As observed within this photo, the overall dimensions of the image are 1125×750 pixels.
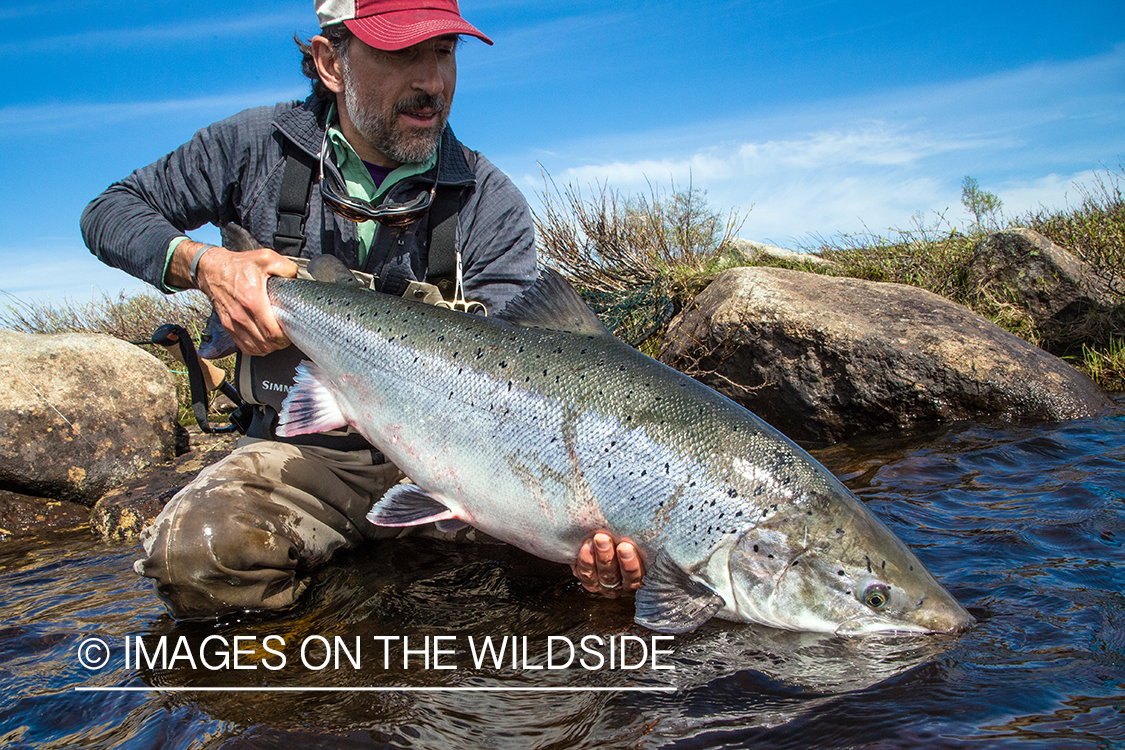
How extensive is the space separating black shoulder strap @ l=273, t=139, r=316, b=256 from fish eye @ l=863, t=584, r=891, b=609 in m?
3.13

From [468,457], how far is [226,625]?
136cm

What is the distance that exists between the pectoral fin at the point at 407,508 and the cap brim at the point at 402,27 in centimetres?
220

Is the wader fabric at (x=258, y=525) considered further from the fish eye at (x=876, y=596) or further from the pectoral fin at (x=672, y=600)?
the fish eye at (x=876, y=596)

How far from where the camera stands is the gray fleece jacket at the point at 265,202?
3818 millimetres

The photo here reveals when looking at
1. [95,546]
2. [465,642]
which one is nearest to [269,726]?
[465,642]

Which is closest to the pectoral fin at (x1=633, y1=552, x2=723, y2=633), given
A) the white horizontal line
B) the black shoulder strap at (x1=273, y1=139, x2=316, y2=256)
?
the white horizontal line

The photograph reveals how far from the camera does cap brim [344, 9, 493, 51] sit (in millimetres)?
3580

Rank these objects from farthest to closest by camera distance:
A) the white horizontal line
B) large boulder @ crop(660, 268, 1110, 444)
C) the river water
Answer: large boulder @ crop(660, 268, 1110, 444) < the white horizontal line < the river water

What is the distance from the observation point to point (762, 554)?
8.36 ft

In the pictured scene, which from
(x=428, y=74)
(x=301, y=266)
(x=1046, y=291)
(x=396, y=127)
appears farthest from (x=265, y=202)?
(x=1046, y=291)

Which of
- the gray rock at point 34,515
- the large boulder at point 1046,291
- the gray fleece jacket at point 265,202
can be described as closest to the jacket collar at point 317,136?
the gray fleece jacket at point 265,202

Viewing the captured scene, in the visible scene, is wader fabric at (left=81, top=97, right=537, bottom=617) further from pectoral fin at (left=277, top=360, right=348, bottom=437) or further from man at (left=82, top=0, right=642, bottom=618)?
pectoral fin at (left=277, top=360, right=348, bottom=437)

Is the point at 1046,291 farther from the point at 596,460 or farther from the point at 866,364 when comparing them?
the point at 596,460

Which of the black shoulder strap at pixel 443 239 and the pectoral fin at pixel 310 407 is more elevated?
the black shoulder strap at pixel 443 239
